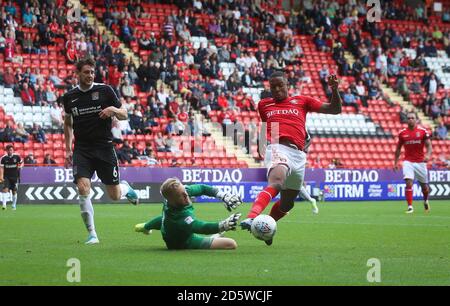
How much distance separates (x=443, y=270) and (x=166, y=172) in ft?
74.7

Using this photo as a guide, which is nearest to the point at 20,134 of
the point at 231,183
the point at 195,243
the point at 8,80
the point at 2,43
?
the point at 8,80

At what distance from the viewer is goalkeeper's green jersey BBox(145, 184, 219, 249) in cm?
1123

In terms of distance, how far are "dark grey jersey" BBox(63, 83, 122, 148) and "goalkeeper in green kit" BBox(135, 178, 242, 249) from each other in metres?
1.80

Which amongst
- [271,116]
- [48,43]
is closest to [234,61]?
[48,43]

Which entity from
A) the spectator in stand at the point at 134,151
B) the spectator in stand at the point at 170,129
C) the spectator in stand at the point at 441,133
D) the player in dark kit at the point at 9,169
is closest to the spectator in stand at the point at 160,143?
the spectator in stand at the point at 170,129

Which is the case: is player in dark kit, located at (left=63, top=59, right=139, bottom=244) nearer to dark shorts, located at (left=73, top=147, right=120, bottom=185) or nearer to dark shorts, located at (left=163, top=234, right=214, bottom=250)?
dark shorts, located at (left=73, top=147, right=120, bottom=185)

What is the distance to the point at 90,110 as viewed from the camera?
12.9 m

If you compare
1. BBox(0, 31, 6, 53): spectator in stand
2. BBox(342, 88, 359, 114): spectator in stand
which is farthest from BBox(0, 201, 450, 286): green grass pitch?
BBox(342, 88, 359, 114): spectator in stand

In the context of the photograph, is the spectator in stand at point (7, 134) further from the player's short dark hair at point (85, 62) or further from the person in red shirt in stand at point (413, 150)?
the player's short dark hair at point (85, 62)

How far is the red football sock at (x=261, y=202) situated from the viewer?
12.1m

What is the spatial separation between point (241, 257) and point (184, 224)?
39.9 inches

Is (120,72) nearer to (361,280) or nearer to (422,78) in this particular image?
(422,78)

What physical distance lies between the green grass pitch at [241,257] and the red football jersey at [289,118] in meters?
1.55
